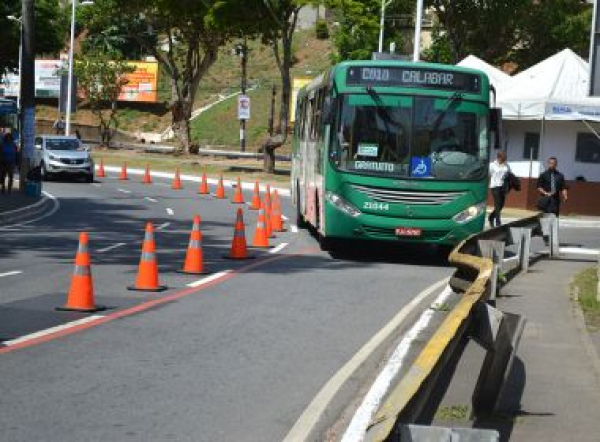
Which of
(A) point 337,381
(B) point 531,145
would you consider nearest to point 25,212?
(B) point 531,145

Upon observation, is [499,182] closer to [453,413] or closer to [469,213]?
A: [469,213]

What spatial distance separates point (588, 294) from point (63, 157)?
30432mm

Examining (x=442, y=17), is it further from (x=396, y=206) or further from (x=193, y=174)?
(x=396, y=206)

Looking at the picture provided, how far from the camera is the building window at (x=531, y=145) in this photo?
4169 cm

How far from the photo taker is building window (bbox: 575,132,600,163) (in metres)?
40.9

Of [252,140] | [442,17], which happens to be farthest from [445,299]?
[252,140]

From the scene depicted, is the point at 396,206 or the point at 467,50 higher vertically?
the point at 467,50

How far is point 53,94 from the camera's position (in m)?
108

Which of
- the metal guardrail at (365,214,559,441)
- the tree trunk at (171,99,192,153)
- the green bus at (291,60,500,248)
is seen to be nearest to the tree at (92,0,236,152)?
the tree trunk at (171,99,192,153)

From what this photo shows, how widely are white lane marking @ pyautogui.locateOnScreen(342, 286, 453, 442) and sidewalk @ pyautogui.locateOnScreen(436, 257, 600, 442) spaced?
522 mm

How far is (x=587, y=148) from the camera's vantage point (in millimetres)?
41062

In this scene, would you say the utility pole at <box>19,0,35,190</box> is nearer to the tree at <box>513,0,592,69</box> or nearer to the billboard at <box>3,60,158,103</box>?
the tree at <box>513,0,592,69</box>

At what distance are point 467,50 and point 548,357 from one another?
52572mm

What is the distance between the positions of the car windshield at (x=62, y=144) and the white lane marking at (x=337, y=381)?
31395mm
